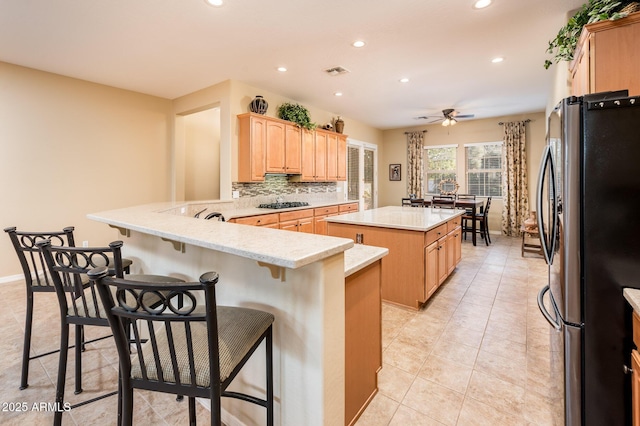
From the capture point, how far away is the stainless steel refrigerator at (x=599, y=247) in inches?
45.3

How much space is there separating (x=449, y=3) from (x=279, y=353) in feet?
9.72

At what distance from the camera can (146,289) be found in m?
0.87

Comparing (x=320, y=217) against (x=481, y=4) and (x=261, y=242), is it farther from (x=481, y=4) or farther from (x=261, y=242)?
(x=261, y=242)

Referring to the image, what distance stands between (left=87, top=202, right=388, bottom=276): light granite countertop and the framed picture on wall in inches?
282

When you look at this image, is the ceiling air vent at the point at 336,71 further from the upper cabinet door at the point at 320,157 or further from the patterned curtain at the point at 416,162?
the patterned curtain at the point at 416,162

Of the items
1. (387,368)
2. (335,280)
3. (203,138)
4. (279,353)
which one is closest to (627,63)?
(335,280)

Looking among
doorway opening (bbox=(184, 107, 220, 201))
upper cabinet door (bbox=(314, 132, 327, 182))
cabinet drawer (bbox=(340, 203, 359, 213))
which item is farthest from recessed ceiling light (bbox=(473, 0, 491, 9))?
doorway opening (bbox=(184, 107, 220, 201))

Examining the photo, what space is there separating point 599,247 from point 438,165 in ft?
23.8

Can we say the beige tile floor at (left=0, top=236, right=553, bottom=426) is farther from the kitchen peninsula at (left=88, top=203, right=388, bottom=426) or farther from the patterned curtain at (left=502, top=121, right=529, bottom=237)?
the patterned curtain at (left=502, top=121, right=529, bottom=237)

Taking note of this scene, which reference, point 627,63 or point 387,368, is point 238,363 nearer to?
point 387,368

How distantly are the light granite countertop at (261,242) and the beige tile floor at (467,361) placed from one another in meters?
0.89

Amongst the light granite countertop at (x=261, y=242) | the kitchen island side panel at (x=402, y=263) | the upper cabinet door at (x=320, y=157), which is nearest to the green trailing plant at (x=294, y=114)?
the upper cabinet door at (x=320, y=157)

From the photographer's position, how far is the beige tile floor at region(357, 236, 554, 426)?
5.50 ft

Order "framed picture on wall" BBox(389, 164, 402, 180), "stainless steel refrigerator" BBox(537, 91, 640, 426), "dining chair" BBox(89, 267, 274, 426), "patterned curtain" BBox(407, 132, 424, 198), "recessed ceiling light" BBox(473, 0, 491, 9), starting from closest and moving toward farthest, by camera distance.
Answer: "dining chair" BBox(89, 267, 274, 426) → "stainless steel refrigerator" BBox(537, 91, 640, 426) → "recessed ceiling light" BBox(473, 0, 491, 9) → "patterned curtain" BBox(407, 132, 424, 198) → "framed picture on wall" BBox(389, 164, 402, 180)
